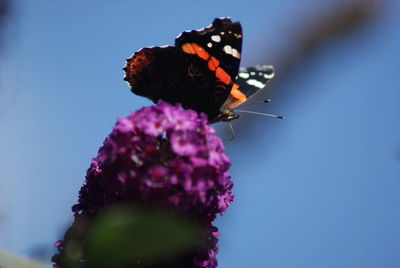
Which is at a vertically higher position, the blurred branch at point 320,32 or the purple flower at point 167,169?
the blurred branch at point 320,32

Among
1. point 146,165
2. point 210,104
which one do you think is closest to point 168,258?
point 146,165

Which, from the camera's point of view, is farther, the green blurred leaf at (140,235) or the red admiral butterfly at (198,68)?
the red admiral butterfly at (198,68)

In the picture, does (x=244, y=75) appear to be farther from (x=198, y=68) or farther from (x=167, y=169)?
(x=167, y=169)

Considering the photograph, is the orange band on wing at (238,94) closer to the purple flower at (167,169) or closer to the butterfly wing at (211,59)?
the butterfly wing at (211,59)

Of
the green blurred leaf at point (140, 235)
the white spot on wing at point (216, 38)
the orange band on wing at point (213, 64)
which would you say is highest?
the white spot on wing at point (216, 38)

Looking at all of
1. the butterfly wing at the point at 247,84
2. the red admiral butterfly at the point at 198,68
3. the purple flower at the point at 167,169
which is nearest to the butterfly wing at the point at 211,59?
the red admiral butterfly at the point at 198,68

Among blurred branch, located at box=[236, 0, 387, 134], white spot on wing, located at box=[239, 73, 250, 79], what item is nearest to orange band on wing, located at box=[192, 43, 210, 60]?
white spot on wing, located at box=[239, 73, 250, 79]
